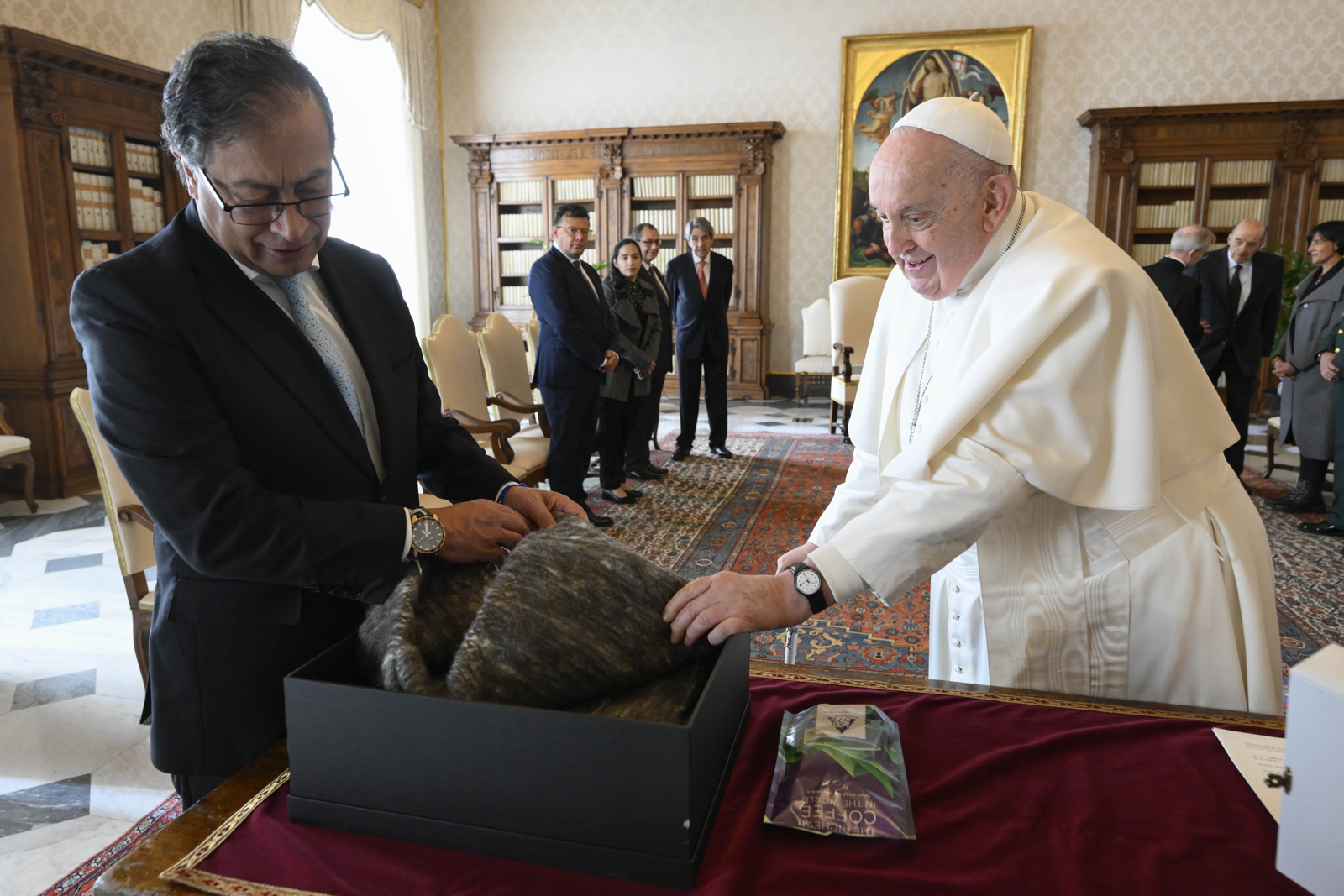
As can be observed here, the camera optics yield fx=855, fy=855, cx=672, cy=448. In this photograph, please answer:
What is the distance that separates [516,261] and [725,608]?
422 inches

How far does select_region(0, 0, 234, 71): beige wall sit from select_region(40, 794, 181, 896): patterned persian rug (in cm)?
557

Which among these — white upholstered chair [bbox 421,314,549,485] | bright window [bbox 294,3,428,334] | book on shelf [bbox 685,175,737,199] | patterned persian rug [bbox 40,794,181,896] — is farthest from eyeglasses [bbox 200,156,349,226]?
book on shelf [bbox 685,175,737,199]

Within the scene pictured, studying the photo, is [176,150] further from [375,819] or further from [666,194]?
[666,194]

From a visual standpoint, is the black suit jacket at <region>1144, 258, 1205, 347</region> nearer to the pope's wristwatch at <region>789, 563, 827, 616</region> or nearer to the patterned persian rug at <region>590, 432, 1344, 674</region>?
the patterned persian rug at <region>590, 432, 1344, 674</region>

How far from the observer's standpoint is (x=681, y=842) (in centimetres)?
75

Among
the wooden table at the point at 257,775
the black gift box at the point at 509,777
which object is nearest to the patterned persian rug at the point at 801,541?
the wooden table at the point at 257,775

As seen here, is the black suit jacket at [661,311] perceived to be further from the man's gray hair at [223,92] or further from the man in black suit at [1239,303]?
the man's gray hair at [223,92]

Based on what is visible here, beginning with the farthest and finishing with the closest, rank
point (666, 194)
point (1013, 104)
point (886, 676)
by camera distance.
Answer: point (666, 194) < point (1013, 104) < point (886, 676)

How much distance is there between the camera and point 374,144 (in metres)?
9.78

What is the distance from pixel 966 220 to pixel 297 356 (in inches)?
42.4

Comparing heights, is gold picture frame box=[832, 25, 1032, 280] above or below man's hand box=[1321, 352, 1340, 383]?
above

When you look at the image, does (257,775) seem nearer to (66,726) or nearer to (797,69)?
(66,726)

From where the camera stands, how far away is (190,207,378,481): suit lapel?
115 centimetres

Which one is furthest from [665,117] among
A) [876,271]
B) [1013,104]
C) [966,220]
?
[966,220]
